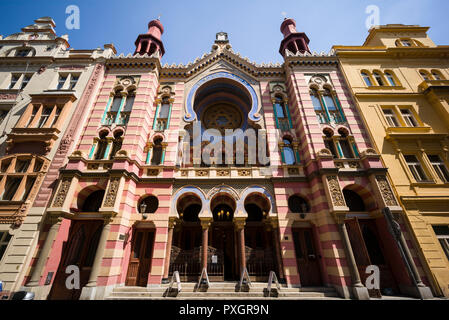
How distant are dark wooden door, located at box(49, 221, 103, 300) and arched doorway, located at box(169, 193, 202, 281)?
5.04 m

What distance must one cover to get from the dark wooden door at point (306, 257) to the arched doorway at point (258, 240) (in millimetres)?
1601

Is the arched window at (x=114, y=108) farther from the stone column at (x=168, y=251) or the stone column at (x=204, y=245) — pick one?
the stone column at (x=204, y=245)

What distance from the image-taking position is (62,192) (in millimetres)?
11156

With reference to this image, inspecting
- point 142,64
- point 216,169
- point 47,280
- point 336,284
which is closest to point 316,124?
point 216,169

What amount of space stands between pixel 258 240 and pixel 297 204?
164 inches

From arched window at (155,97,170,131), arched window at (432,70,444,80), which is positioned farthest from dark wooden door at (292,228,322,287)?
arched window at (432,70,444,80)

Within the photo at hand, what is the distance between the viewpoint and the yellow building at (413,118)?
1084cm

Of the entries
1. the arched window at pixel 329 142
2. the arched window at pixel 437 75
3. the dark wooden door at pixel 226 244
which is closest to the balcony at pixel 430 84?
the arched window at pixel 437 75

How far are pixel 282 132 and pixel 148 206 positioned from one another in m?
12.1

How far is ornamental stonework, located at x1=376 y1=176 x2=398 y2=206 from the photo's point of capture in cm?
1107

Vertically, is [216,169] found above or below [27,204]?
above

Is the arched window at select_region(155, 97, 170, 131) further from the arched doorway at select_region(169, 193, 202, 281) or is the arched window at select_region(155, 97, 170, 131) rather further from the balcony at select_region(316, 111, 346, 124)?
the balcony at select_region(316, 111, 346, 124)

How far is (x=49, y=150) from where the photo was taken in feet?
42.5

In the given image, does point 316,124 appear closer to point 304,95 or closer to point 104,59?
point 304,95
